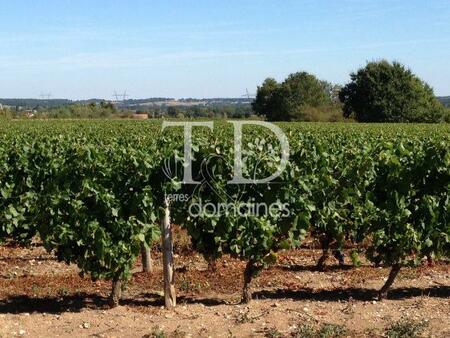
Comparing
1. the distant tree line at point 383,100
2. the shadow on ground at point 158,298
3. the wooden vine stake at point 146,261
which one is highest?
the distant tree line at point 383,100

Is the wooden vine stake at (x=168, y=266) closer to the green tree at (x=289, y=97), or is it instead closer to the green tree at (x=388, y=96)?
the green tree at (x=388, y=96)

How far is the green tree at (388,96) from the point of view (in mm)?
67625

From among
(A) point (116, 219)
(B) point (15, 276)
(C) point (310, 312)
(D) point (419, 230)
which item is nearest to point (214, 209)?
(A) point (116, 219)

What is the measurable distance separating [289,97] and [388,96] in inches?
794

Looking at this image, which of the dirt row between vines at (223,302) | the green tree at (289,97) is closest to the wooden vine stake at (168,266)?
the dirt row between vines at (223,302)

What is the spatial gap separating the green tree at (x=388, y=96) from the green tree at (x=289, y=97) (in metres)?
9.19

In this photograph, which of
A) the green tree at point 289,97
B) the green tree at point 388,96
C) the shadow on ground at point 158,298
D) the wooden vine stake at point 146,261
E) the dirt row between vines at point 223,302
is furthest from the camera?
the green tree at point 289,97

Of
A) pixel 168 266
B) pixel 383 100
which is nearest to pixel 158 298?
pixel 168 266

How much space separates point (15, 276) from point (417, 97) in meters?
66.8

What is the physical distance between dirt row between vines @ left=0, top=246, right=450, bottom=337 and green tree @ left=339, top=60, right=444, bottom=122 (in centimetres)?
6158

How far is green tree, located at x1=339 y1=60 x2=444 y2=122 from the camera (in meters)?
67.6

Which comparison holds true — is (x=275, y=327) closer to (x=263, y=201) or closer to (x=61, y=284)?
(x=263, y=201)

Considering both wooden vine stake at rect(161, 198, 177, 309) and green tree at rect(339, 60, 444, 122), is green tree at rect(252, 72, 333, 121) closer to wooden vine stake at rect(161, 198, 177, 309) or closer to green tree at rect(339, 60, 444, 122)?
green tree at rect(339, 60, 444, 122)

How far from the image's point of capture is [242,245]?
6742mm
